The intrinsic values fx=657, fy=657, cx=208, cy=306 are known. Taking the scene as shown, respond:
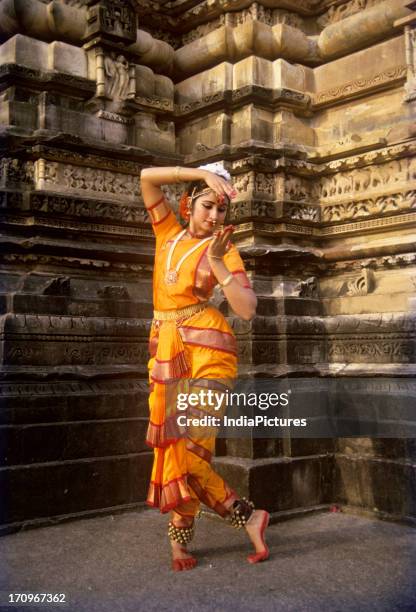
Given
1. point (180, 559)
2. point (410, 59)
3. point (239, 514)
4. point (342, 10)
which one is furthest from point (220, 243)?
point (342, 10)

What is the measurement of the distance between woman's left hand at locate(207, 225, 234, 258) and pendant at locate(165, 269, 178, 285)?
40cm

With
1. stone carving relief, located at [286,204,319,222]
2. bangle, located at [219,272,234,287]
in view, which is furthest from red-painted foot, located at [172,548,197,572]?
stone carving relief, located at [286,204,319,222]

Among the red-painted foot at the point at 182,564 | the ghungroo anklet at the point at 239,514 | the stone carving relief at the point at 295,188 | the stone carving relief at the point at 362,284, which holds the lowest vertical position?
the red-painted foot at the point at 182,564

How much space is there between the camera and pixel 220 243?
418 cm

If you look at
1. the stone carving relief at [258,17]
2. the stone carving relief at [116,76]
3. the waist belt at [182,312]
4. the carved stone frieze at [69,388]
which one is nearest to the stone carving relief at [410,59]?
the stone carving relief at [258,17]

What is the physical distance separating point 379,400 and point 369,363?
0.38m

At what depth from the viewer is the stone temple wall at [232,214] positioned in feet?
18.0

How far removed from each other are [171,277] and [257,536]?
74.1 inches

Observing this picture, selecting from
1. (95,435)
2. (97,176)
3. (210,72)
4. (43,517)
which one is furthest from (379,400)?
(210,72)

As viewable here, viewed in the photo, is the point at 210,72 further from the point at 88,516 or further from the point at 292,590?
the point at 292,590

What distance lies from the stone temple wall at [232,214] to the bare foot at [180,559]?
1.06 meters

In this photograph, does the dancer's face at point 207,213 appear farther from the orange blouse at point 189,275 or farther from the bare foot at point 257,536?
the bare foot at point 257,536

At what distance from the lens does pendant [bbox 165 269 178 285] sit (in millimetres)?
4574

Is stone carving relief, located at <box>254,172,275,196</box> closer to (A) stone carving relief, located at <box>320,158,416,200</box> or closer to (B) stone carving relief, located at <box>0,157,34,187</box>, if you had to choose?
(A) stone carving relief, located at <box>320,158,416,200</box>
